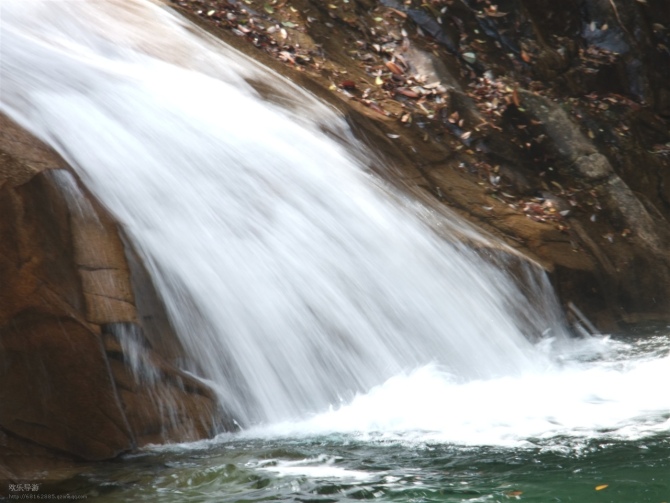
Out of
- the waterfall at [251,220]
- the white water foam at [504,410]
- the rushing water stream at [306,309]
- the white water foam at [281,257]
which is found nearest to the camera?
the rushing water stream at [306,309]

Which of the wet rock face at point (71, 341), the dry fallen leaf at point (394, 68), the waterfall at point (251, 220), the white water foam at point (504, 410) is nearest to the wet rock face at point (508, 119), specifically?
the dry fallen leaf at point (394, 68)

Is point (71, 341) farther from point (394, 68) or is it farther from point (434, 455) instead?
point (394, 68)

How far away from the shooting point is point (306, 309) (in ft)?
17.1

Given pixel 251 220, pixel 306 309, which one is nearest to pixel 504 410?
pixel 306 309

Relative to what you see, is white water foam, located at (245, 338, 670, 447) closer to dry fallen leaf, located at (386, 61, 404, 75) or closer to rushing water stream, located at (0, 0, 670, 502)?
rushing water stream, located at (0, 0, 670, 502)

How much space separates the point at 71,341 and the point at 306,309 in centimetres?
161

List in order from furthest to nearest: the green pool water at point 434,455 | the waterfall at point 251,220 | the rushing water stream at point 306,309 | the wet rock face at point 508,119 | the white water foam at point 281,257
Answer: the wet rock face at point 508,119 → the waterfall at point 251,220 → the white water foam at point 281,257 → the rushing water stream at point 306,309 → the green pool water at point 434,455

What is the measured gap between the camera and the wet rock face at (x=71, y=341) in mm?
3855

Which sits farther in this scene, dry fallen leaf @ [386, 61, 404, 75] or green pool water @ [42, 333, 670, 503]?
dry fallen leaf @ [386, 61, 404, 75]

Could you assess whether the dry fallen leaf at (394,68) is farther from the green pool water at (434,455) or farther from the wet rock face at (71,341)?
the wet rock face at (71,341)

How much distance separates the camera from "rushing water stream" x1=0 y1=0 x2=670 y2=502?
149 inches

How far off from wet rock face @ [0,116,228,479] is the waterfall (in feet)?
0.89

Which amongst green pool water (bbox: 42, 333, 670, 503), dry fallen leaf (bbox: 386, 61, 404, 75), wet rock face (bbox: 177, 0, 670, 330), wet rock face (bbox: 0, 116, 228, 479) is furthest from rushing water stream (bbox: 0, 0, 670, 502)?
dry fallen leaf (bbox: 386, 61, 404, 75)

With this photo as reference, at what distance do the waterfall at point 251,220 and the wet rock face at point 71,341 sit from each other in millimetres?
272
